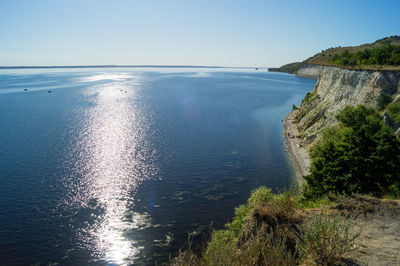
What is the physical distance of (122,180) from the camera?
40.6 metres

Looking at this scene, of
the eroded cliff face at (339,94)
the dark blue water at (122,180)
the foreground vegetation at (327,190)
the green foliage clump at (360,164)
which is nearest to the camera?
the foreground vegetation at (327,190)

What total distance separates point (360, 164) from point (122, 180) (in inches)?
1403

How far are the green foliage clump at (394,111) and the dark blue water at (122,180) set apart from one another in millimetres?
18719

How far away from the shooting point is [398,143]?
26172mm

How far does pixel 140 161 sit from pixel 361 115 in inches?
1636

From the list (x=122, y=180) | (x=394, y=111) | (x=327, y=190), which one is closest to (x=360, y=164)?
(x=327, y=190)

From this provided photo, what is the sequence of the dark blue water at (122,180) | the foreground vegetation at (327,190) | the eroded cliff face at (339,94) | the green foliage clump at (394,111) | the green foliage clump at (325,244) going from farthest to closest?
the eroded cliff face at (339,94) → the green foliage clump at (394,111) → the dark blue water at (122,180) → the foreground vegetation at (327,190) → the green foliage clump at (325,244)

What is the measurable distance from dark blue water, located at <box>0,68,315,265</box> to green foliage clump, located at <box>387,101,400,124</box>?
18719 mm

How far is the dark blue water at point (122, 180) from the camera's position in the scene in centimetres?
2727

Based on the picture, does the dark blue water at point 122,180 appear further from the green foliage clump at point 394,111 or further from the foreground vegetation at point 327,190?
the green foliage clump at point 394,111

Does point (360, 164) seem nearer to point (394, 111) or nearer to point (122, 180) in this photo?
point (394, 111)

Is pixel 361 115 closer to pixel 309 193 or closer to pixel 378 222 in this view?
pixel 309 193

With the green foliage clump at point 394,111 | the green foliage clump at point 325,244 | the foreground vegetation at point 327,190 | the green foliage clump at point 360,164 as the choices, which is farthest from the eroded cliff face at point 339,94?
the green foliage clump at point 325,244

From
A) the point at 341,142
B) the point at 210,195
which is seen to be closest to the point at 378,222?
the point at 341,142
